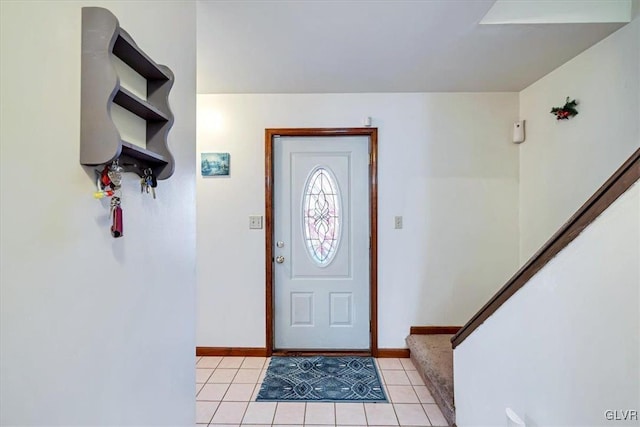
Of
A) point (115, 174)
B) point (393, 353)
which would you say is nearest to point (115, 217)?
point (115, 174)

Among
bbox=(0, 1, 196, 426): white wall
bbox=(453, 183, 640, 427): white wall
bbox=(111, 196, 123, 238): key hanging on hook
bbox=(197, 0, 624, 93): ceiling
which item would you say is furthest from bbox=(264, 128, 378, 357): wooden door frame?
bbox=(111, 196, 123, 238): key hanging on hook

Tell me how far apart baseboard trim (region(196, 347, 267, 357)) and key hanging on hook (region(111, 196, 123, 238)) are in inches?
87.8

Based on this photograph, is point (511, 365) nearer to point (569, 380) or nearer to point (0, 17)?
point (569, 380)

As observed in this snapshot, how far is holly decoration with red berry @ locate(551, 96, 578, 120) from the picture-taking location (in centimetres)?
227

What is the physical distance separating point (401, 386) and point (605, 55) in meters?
2.55

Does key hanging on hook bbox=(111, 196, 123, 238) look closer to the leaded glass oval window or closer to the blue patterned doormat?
the blue patterned doormat

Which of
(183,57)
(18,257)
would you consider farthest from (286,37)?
(18,257)

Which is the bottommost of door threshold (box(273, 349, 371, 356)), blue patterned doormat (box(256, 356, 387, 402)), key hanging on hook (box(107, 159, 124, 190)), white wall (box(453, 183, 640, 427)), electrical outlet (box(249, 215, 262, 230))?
blue patterned doormat (box(256, 356, 387, 402))

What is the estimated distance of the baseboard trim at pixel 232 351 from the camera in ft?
9.42

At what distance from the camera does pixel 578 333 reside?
938 mm

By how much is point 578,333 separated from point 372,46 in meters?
Answer: 1.83

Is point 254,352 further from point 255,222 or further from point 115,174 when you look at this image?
point 115,174

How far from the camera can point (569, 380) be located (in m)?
0.97

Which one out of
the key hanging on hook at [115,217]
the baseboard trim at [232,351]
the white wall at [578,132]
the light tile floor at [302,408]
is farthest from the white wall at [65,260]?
the white wall at [578,132]
